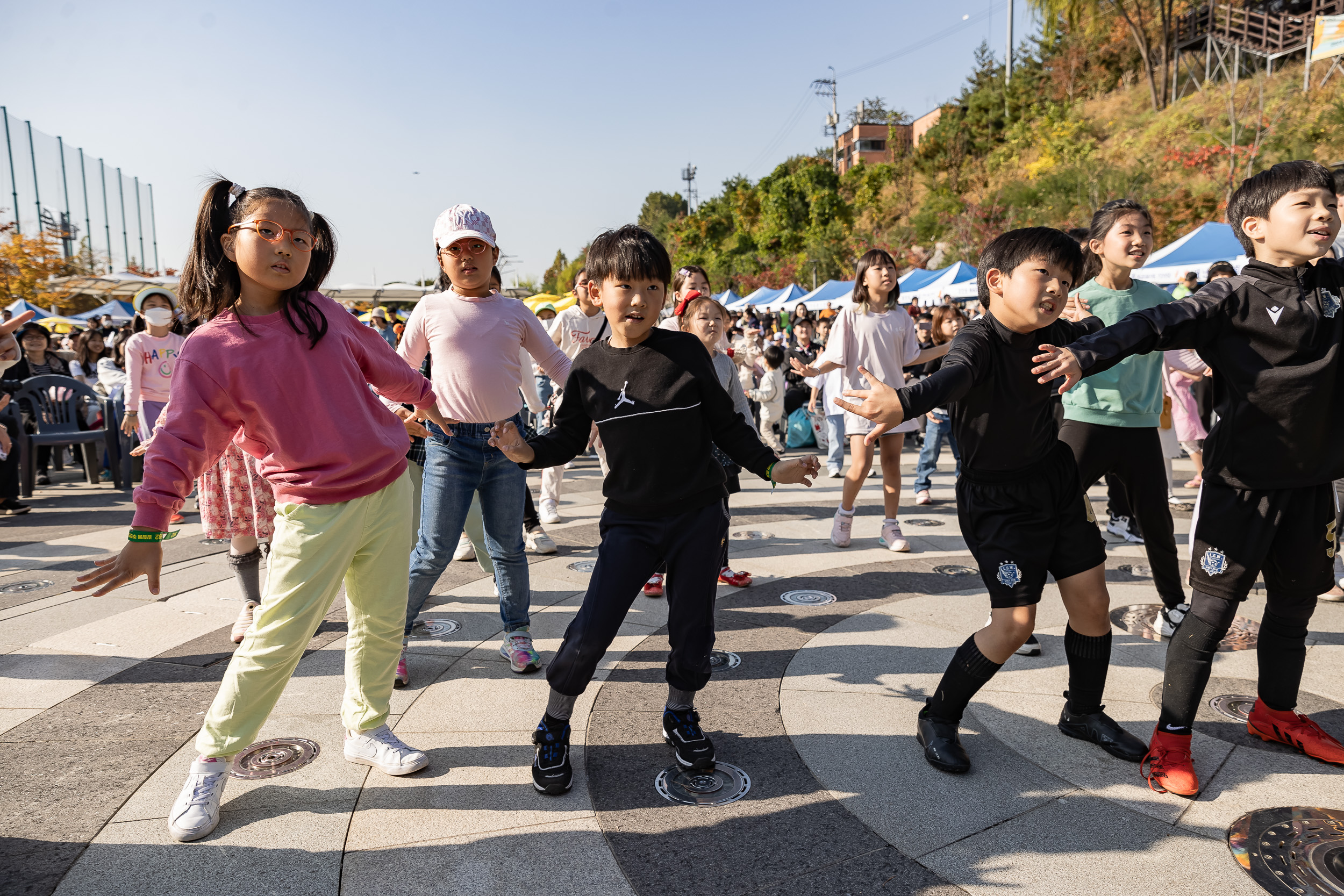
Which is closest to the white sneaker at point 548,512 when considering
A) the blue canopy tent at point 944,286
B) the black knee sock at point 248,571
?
the black knee sock at point 248,571

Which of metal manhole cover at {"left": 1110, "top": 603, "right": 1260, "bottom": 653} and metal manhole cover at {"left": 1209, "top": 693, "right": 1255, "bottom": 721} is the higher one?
metal manhole cover at {"left": 1110, "top": 603, "right": 1260, "bottom": 653}

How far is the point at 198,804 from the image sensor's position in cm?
246

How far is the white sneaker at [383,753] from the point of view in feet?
9.08

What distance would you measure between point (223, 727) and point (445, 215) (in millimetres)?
2107

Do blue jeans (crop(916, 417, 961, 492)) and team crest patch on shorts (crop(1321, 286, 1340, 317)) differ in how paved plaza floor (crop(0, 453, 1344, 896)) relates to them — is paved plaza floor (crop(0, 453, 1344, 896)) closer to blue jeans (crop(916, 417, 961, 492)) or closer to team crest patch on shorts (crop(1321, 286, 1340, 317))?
team crest patch on shorts (crop(1321, 286, 1340, 317))

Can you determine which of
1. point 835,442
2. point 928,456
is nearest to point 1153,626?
point 928,456

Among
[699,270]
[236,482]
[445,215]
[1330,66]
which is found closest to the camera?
[445,215]

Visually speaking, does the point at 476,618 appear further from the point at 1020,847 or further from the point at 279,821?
the point at 1020,847

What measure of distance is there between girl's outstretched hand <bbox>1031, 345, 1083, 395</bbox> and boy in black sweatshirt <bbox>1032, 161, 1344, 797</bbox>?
1 centimetres

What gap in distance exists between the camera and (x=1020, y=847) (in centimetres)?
233

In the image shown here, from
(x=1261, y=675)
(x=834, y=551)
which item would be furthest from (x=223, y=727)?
(x=834, y=551)

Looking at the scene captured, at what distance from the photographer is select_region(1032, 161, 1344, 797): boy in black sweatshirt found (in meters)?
2.54

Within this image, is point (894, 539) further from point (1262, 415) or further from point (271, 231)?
point (271, 231)

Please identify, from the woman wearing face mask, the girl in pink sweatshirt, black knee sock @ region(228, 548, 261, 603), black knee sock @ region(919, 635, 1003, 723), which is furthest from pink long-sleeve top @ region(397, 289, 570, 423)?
the woman wearing face mask
